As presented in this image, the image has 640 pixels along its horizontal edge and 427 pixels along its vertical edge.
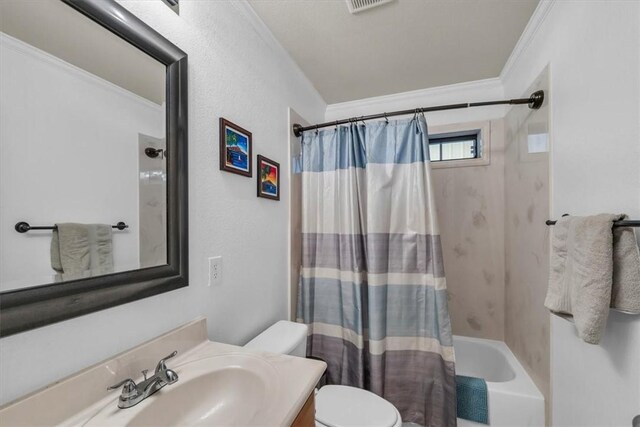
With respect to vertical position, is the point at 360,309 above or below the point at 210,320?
below

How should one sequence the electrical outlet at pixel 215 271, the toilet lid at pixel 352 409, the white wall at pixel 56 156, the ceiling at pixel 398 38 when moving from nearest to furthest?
1. the white wall at pixel 56 156
2. the electrical outlet at pixel 215 271
3. the toilet lid at pixel 352 409
4. the ceiling at pixel 398 38

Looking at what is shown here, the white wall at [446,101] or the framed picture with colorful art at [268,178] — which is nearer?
the framed picture with colorful art at [268,178]

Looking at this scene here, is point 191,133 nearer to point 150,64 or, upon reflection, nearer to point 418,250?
point 150,64

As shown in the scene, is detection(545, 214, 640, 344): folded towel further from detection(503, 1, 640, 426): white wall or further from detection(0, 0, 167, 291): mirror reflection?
detection(0, 0, 167, 291): mirror reflection

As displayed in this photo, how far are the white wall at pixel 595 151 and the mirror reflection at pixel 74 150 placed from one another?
157 centimetres

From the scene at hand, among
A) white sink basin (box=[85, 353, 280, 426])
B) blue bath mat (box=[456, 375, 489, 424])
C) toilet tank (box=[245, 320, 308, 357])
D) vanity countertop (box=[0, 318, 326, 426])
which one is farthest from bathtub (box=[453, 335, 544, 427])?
white sink basin (box=[85, 353, 280, 426])

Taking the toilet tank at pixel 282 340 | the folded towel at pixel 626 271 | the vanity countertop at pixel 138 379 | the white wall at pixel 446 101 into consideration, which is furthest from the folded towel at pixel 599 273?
the white wall at pixel 446 101

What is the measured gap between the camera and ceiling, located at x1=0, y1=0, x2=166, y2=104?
578 millimetres

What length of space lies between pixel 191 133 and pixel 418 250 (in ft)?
4.59

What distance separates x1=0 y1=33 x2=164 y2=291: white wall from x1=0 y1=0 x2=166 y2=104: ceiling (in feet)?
0.08

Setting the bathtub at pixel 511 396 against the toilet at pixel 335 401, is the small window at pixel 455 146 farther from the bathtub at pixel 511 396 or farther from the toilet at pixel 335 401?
the toilet at pixel 335 401

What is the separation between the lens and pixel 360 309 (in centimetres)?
165

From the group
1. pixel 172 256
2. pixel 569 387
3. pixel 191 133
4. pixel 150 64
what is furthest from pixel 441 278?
pixel 150 64

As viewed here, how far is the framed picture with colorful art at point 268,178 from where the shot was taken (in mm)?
1439
